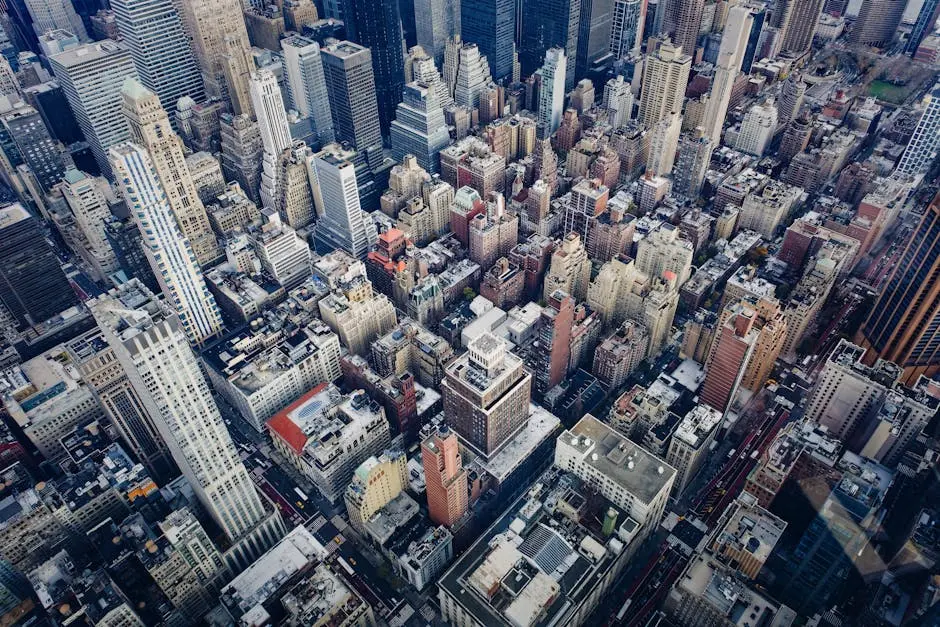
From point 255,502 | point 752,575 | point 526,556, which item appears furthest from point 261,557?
point 752,575

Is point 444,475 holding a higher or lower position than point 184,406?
lower

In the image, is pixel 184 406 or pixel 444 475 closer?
pixel 184 406

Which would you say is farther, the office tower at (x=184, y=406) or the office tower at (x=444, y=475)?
the office tower at (x=444, y=475)

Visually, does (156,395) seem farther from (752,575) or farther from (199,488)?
(752,575)
